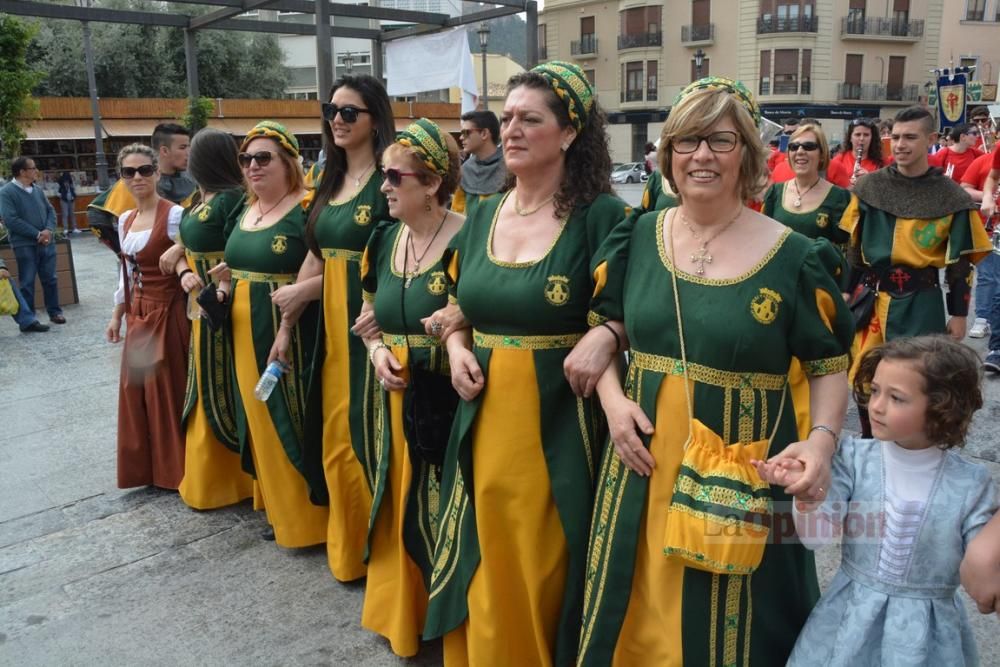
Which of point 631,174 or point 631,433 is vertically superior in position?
point 631,174

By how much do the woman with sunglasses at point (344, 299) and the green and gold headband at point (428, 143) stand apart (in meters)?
0.50

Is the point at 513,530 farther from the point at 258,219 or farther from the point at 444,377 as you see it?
the point at 258,219

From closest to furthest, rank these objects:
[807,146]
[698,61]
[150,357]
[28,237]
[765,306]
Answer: [765,306]
[150,357]
[807,146]
[28,237]
[698,61]

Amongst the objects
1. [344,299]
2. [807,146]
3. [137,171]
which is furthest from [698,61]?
[344,299]

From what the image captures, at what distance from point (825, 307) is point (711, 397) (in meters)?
0.34

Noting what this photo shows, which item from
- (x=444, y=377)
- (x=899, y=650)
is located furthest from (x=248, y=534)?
(x=899, y=650)

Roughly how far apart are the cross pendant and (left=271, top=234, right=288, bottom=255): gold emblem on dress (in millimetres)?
2189

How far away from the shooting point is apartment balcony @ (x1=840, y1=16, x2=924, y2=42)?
40.8 metres

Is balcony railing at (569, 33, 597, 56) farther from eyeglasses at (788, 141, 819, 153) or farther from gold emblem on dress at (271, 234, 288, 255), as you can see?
gold emblem on dress at (271, 234, 288, 255)

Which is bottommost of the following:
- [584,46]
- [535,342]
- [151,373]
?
[151,373]

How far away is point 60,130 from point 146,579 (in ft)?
66.1

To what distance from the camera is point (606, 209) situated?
240cm

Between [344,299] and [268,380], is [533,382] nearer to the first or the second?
[344,299]

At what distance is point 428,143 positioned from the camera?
115 inches
